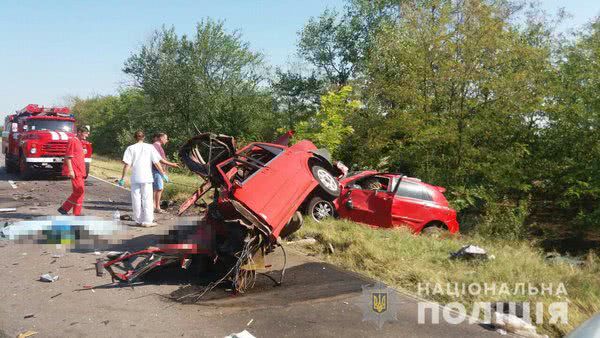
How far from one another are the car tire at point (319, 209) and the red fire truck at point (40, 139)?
9697mm

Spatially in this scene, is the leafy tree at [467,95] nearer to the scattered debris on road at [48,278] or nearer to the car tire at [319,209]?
the car tire at [319,209]

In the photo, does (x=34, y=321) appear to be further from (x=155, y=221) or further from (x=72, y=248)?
(x=155, y=221)

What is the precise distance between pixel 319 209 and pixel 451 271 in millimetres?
4691

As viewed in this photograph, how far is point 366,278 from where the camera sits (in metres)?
6.10

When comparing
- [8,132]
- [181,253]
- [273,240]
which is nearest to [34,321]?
[181,253]

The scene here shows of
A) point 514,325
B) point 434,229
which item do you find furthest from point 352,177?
point 514,325

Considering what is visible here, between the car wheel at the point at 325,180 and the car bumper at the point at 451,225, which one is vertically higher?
the car wheel at the point at 325,180

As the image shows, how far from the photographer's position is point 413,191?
10820 mm

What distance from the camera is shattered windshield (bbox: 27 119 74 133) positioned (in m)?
18.1

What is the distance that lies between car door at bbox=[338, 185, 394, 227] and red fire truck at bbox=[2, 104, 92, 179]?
10.1m

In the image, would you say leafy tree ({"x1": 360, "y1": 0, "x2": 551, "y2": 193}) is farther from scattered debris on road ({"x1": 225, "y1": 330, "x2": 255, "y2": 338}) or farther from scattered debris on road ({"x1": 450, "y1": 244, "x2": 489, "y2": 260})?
scattered debris on road ({"x1": 225, "y1": 330, "x2": 255, "y2": 338})

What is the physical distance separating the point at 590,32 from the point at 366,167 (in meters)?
8.86

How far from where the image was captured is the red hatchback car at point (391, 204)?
1048 centimetres

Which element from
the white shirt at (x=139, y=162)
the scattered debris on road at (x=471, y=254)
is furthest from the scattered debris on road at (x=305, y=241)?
the white shirt at (x=139, y=162)
